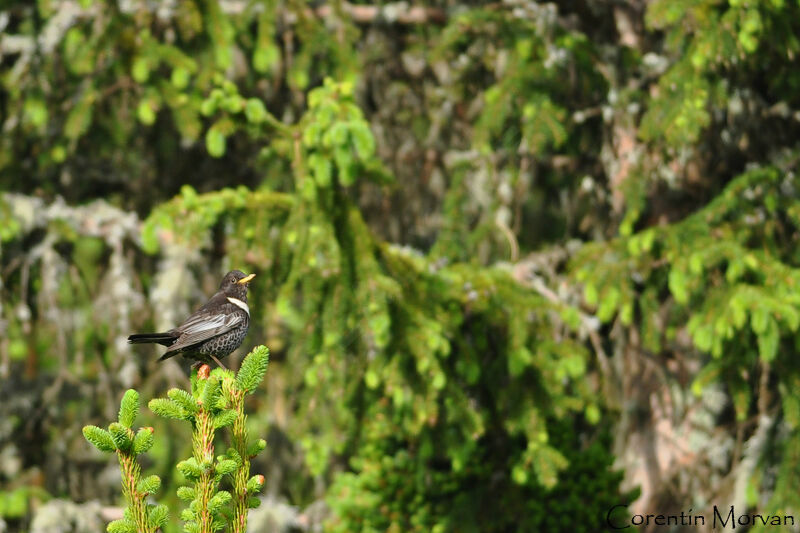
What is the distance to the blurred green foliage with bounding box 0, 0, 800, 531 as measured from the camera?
464 cm

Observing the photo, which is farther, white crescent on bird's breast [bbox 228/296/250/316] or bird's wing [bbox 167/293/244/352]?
white crescent on bird's breast [bbox 228/296/250/316]

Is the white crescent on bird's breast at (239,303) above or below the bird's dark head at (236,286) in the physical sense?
below

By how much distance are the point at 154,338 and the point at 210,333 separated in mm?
167

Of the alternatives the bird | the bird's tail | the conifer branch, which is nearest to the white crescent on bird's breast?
the bird

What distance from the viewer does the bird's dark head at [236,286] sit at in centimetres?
309

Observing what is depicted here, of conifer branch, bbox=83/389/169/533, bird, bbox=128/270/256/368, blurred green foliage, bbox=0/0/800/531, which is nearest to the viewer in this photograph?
conifer branch, bbox=83/389/169/533

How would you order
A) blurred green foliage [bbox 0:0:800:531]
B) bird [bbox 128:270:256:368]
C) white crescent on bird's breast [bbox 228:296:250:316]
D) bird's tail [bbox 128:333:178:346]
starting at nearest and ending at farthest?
bird's tail [bbox 128:333:178:346], bird [bbox 128:270:256:368], white crescent on bird's breast [bbox 228:296:250:316], blurred green foliage [bbox 0:0:800:531]

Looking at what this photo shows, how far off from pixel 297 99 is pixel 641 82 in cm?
205

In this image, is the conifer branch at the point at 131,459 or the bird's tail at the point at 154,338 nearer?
the conifer branch at the point at 131,459

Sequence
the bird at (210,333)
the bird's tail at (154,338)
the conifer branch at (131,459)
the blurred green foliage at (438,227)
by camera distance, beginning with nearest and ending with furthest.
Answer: the conifer branch at (131,459)
the bird's tail at (154,338)
the bird at (210,333)
the blurred green foliage at (438,227)

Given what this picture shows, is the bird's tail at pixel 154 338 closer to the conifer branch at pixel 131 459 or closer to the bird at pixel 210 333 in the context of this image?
the bird at pixel 210 333

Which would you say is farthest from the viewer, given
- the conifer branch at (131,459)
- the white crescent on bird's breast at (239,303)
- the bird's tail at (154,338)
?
the white crescent on bird's breast at (239,303)

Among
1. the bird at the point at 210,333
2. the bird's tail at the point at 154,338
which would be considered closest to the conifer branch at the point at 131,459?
the bird's tail at the point at 154,338

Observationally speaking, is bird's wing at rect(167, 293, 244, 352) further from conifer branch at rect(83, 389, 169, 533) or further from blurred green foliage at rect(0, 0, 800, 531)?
blurred green foliage at rect(0, 0, 800, 531)
